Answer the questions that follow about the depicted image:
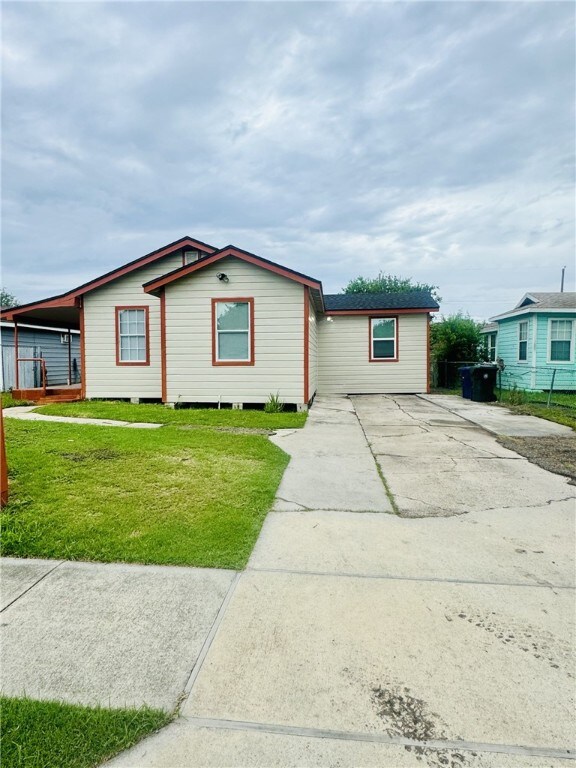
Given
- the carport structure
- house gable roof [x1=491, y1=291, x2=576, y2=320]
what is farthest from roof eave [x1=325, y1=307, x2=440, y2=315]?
the carport structure

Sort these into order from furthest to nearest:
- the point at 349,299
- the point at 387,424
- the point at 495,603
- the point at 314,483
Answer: the point at 349,299 < the point at 387,424 < the point at 314,483 < the point at 495,603

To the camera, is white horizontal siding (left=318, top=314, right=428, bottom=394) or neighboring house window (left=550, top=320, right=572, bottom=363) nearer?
white horizontal siding (left=318, top=314, right=428, bottom=394)

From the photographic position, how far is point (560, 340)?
16.1 m

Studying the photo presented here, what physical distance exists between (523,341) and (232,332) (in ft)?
43.4

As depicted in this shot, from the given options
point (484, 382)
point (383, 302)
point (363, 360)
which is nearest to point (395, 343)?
point (363, 360)

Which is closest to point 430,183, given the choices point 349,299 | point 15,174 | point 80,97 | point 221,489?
point 349,299

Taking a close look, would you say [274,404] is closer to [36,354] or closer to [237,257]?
[237,257]

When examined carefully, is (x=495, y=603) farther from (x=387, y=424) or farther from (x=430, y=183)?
(x=430, y=183)

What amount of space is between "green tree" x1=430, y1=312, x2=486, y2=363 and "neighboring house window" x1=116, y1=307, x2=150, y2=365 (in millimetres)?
11517

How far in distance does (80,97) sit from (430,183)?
44.0 ft

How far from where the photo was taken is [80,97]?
12.0 m

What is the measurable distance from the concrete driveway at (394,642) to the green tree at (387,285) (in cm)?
3894

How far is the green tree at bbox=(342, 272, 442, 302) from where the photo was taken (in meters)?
41.0

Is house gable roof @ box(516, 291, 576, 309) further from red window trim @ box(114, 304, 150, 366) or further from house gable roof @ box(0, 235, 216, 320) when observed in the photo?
red window trim @ box(114, 304, 150, 366)
